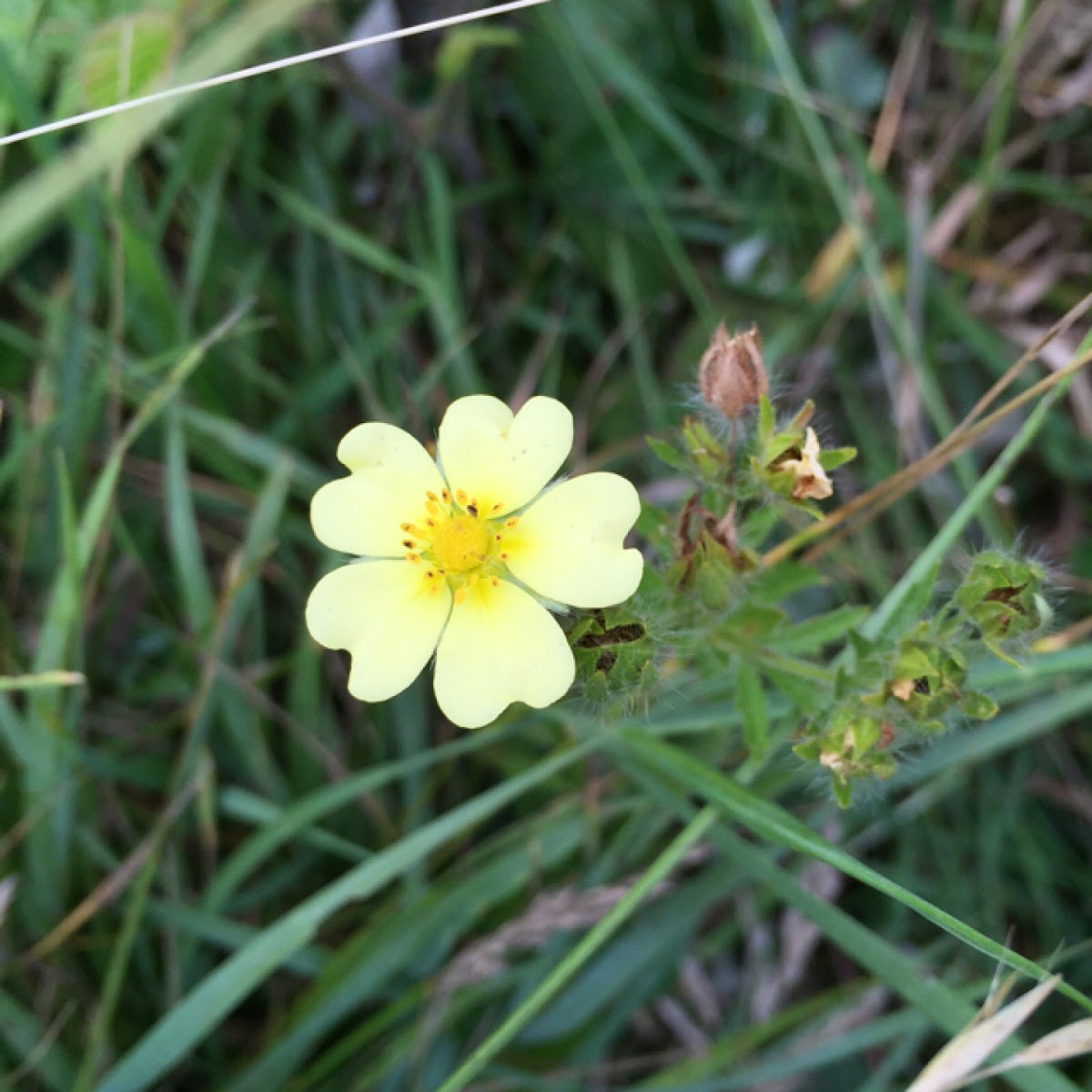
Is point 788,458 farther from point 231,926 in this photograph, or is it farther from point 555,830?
point 231,926

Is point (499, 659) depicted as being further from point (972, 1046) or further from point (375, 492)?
point (972, 1046)

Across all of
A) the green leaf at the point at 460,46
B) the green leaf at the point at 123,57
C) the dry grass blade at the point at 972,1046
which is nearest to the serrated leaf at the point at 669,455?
the dry grass blade at the point at 972,1046

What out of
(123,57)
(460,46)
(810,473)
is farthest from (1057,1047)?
(460,46)

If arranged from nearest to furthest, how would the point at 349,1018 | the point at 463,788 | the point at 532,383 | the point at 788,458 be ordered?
the point at 788,458
the point at 349,1018
the point at 463,788
the point at 532,383

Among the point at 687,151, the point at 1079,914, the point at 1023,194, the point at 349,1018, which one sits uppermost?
the point at 687,151

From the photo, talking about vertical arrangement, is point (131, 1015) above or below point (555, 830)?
above

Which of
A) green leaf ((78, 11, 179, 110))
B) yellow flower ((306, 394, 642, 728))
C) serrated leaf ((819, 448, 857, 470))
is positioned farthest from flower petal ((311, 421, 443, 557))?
green leaf ((78, 11, 179, 110))

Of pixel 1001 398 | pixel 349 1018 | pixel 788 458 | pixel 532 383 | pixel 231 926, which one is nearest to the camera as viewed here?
pixel 788 458

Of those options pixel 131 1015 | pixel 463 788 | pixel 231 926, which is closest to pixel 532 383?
pixel 463 788
